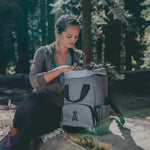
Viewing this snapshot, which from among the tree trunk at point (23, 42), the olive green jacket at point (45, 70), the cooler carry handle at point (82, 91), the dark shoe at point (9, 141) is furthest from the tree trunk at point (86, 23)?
the tree trunk at point (23, 42)

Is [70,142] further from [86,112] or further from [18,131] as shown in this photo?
[18,131]

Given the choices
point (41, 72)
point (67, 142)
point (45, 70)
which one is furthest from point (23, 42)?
point (67, 142)

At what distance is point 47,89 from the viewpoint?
3166 mm

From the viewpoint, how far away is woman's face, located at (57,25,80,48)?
3.03 metres

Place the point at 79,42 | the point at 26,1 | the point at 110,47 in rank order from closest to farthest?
the point at 110,47, the point at 79,42, the point at 26,1

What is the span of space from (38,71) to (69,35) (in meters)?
0.70

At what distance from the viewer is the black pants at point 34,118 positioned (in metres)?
2.77

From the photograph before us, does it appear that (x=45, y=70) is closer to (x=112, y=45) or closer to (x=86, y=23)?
(x=86, y=23)

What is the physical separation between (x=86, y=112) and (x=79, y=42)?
11568 millimetres

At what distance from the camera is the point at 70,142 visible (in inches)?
118

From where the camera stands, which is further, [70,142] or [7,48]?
[7,48]

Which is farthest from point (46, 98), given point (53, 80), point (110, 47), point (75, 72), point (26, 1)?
point (26, 1)

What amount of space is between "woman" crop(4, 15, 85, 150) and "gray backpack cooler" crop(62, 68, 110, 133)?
0.13m

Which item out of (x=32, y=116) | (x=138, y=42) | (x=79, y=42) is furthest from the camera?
(x=138, y=42)
